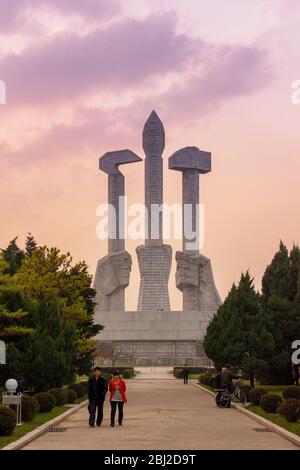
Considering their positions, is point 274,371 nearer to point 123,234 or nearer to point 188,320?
point 188,320

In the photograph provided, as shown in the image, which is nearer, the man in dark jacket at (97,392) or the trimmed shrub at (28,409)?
the man in dark jacket at (97,392)

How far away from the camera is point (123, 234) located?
110m

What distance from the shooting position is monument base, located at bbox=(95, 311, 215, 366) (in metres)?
101

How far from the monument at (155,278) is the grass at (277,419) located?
66.2m

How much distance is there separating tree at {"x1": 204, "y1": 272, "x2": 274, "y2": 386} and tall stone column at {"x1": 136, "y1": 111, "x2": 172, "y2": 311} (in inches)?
2309

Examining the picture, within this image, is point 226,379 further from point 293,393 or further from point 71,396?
point 71,396

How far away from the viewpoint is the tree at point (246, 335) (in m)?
42.0

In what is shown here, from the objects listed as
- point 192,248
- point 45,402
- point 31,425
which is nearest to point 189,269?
point 192,248

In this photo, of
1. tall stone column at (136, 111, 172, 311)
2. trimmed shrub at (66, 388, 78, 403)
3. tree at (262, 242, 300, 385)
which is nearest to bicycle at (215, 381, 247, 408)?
trimmed shrub at (66, 388, 78, 403)

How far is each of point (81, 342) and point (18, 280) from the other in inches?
208

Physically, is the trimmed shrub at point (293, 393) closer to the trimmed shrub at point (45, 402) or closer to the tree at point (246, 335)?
the tree at point (246, 335)

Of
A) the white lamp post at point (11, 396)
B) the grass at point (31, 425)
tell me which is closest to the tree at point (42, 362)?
the grass at point (31, 425)

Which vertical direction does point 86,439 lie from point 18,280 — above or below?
below
